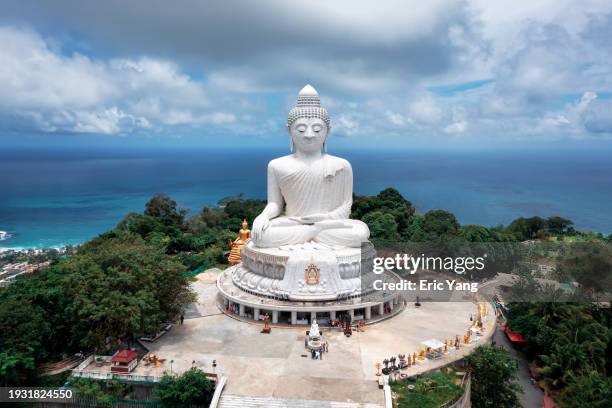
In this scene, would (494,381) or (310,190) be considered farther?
(310,190)

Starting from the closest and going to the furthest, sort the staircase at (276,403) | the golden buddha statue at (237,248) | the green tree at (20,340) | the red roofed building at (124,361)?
the staircase at (276,403)
the green tree at (20,340)
the red roofed building at (124,361)
the golden buddha statue at (237,248)

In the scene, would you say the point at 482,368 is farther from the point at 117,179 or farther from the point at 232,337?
the point at 117,179

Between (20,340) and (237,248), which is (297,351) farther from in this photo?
(237,248)

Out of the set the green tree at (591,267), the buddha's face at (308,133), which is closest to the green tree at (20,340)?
the buddha's face at (308,133)

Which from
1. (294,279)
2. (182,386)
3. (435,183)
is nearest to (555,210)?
(435,183)

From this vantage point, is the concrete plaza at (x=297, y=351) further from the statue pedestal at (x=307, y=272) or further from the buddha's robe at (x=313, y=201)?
the buddha's robe at (x=313, y=201)

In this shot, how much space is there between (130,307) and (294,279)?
7.02 metres

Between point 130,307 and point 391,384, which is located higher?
point 130,307

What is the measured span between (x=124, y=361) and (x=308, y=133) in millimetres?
13081

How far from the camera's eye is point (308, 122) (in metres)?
23.6

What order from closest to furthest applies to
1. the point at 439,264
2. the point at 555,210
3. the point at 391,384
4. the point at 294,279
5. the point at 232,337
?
the point at 391,384
the point at 232,337
the point at 294,279
the point at 439,264
the point at 555,210

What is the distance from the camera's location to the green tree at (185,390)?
48.9 ft

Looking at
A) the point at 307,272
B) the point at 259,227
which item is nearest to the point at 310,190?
the point at 259,227

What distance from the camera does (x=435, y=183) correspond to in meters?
176
